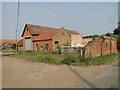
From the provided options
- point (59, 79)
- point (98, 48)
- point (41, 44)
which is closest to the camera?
point (59, 79)

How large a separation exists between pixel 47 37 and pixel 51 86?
17.0 m

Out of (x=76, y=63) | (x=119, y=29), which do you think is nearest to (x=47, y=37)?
(x=76, y=63)

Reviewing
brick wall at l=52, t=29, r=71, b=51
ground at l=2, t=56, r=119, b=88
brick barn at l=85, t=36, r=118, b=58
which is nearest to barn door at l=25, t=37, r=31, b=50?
brick wall at l=52, t=29, r=71, b=51

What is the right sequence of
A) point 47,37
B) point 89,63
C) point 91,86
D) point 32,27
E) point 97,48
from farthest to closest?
point 32,27
point 47,37
point 97,48
point 89,63
point 91,86

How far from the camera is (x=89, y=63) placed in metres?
9.09

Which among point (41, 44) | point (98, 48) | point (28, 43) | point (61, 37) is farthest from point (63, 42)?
point (98, 48)

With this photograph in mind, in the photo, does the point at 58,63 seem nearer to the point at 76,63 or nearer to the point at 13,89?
the point at 76,63

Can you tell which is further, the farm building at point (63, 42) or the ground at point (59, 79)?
the farm building at point (63, 42)

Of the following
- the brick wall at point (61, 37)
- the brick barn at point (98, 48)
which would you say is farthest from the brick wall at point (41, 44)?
the brick barn at point (98, 48)

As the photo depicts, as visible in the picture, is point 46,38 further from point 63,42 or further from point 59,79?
point 59,79

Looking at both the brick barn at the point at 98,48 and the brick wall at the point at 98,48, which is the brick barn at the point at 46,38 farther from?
the brick wall at the point at 98,48

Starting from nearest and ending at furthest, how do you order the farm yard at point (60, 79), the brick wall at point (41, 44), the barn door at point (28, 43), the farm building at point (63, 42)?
the farm yard at point (60, 79) → the farm building at point (63, 42) → the brick wall at point (41, 44) → the barn door at point (28, 43)

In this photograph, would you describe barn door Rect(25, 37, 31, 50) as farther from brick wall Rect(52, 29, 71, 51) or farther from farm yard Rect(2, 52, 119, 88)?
farm yard Rect(2, 52, 119, 88)

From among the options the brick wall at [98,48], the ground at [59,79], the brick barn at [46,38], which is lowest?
the ground at [59,79]
